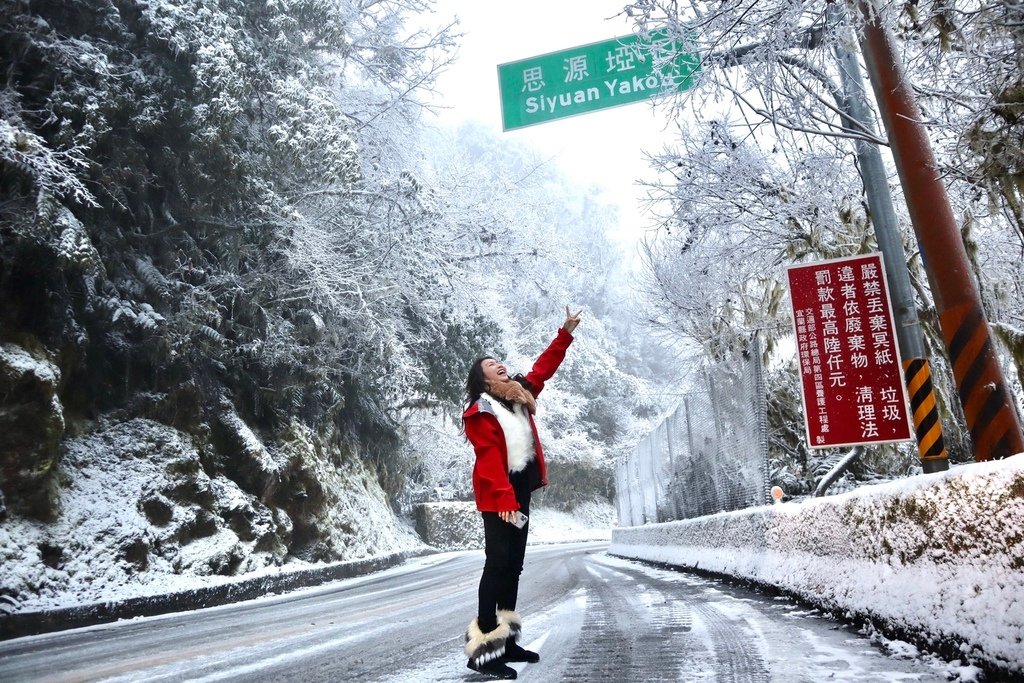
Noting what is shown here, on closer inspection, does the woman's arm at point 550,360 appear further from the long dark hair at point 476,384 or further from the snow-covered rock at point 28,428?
the snow-covered rock at point 28,428

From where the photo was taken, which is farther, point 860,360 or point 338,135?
point 338,135

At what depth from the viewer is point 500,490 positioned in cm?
359

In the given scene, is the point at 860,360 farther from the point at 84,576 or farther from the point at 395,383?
the point at 395,383

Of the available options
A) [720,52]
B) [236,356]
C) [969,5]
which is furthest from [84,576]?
[969,5]

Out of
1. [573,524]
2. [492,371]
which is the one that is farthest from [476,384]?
[573,524]

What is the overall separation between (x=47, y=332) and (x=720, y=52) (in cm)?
848

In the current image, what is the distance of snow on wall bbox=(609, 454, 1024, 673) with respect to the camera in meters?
2.84

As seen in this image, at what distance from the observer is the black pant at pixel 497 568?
3688mm

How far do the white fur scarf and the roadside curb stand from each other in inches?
241

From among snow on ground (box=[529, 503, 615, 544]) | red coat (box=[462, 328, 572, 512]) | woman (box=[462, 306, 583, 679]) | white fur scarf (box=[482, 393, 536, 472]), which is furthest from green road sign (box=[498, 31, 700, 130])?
snow on ground (box=[529, 503, 615, 544])

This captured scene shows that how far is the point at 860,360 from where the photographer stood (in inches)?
287

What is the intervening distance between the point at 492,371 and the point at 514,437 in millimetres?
378

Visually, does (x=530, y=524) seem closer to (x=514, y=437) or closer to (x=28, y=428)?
(x=28, y=428)

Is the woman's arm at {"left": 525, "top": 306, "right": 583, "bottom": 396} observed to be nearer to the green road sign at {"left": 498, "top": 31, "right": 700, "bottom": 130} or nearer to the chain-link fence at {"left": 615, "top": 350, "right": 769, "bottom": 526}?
the chain-link fence at {"left": 615, "top": 350, "right": 769, "bottom": 526}
